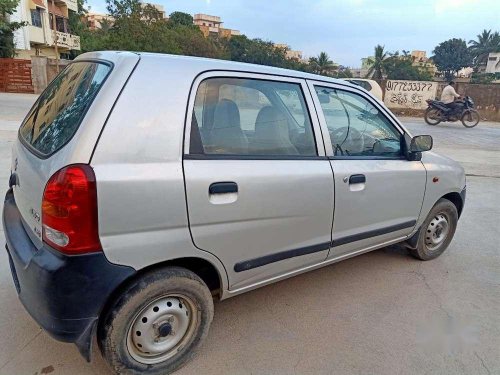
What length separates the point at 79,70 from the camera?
6.91ft

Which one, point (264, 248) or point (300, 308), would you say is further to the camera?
point (300, 308)

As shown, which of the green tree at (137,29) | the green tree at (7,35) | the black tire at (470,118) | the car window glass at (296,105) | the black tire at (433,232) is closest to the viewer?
the car window glass at (296,105)

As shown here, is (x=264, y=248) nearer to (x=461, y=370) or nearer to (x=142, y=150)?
(x=142, y=150)

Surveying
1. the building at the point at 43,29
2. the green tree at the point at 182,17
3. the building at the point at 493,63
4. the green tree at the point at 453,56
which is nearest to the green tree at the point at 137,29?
the building at the point at 43,29

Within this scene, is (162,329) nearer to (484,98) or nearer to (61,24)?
(484,98)

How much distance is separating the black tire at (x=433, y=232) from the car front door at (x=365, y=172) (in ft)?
1.05

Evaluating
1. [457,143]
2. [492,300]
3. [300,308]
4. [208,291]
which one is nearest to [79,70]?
[208,291]

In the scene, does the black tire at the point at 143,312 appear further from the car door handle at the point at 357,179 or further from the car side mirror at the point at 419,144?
the car side mirror at the point at 419,144

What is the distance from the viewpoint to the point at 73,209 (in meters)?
1.56

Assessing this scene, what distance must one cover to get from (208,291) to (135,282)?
1.40 feet

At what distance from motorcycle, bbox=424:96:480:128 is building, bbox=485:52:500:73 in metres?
63.4

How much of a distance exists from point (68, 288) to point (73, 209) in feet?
1.17

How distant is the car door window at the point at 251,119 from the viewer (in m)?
1.95

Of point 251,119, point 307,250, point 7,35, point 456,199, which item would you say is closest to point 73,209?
point 251,119
